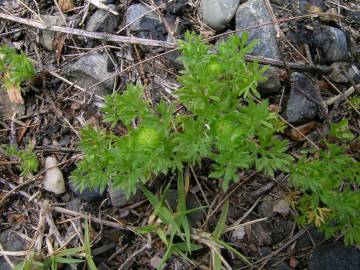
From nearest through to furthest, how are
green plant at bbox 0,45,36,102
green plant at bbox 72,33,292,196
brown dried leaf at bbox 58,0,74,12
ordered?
green plant at bbox 72,33,292,196 < green plant at bbox 0,45,36,102 < brown dried leaf at bbox 58,0,74,12

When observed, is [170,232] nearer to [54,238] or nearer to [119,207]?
[119,207]

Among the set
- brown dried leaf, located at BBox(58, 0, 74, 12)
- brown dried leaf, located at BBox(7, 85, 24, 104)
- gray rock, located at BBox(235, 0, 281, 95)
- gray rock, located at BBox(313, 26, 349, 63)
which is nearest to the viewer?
gray rock, located at BBox(235, 0, 281, 95)

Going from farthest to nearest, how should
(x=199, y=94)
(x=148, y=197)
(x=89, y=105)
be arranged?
1. (x=89, y=105)
2. (x=148, y=197)
3. (x=199, y=94)

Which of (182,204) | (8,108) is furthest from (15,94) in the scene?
(182,204)

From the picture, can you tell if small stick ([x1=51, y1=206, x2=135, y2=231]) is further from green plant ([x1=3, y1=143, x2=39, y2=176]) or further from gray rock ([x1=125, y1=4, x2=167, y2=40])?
gray rock ([x1=125, y1=4, x2=167, y2=40])

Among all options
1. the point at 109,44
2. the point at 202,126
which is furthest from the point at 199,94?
the point at 109,44

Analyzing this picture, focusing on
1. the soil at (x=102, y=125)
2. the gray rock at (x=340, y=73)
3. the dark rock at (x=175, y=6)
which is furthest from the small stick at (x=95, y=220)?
the gray rock at (x=340, y=73)

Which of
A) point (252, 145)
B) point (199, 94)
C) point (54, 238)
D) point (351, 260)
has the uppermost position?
point (199, 94)

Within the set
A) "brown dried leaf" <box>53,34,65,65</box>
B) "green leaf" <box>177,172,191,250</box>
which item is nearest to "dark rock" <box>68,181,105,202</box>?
"green leaf" <box>177,172,191,250</box>

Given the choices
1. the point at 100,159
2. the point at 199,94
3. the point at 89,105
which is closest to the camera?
the point at 199,94
